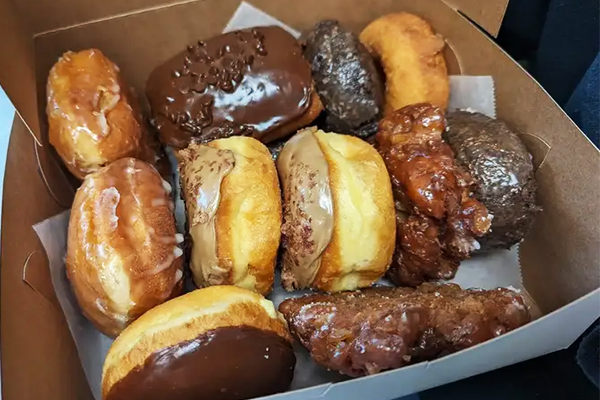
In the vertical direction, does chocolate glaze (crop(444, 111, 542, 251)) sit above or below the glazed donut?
below

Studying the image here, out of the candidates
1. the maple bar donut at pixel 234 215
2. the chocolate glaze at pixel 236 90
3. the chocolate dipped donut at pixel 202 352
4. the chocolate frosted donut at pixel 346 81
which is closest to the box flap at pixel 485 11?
the chocolate frosted donut at pixel 346 81

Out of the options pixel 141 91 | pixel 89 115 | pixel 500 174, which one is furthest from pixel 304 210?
pixel 141 91

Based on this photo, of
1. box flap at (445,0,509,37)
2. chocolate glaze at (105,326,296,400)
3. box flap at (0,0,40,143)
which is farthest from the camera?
box flap at (445,0,509,37)

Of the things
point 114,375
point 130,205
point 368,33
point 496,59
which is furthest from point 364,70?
point 114,375

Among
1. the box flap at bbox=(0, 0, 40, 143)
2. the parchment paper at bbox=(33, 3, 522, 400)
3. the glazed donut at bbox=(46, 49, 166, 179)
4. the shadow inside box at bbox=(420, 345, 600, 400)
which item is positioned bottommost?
the shadow inside box at bbox=(420, 345, 600, 400)

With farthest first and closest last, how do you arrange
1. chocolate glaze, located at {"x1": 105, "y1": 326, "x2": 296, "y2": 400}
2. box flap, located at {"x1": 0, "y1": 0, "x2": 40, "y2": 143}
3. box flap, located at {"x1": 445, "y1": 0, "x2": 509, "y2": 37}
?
box flap, located at {"x1": 445, "y1": 0, "x2": 509, "y2": 37} → box flap, located at {"x1": 0, "y1": 0, "x2": 40, "y2": 143} → chocolate glaze, located at {"x1": 105, "y1": 326, "x2": 296, "y2": 400}

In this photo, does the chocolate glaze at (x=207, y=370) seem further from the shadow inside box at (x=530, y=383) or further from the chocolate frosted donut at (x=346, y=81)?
the chocolate frosted donut at (x=346, y=81)

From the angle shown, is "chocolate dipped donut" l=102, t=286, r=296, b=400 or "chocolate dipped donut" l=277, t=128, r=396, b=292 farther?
"chocolate dipped donut" l=277, t=128, r=396, b=292

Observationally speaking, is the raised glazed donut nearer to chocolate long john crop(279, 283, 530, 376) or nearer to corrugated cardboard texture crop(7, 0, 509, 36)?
chocolate long john crop(279, 283, 530, 376)

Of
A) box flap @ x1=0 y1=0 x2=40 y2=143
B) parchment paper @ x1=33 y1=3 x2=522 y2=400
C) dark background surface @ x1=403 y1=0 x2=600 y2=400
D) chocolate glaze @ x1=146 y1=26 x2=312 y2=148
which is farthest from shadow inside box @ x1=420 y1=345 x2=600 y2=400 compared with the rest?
box flap @ x1=0 y1=0 x2=40 y2=143
